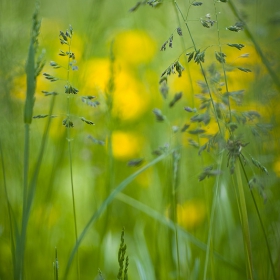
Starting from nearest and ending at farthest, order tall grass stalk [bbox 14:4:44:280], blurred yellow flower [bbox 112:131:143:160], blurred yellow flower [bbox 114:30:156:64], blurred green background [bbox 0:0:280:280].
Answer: tall grass stalk [bbox 14:4:44:280] → blurred green background [bbox 0:0:280:280] → blurred yellow flower [bbox 112:131:143:160] → blurred yellow flower [bbox 114:30:156:64]

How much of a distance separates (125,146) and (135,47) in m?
0.39

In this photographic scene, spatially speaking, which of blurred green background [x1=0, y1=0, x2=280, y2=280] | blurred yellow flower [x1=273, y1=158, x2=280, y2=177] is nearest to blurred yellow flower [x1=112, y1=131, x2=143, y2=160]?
blurred green background [x1=0, y1=0, x2=280, y2=280]

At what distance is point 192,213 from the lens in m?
0.93

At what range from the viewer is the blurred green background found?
759 mm

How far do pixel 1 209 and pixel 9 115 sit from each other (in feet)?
0.60

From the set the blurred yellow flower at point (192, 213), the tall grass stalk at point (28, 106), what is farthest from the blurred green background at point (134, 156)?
the tall grass stalk at point (28, 106)

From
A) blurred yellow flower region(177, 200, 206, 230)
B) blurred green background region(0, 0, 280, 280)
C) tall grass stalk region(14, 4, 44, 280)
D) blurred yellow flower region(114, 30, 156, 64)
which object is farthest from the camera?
blurred yellow flower region(114, 30, 156, 64)

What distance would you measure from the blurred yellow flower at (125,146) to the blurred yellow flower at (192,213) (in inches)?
10.0

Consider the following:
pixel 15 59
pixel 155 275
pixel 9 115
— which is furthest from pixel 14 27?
pixel 155 275

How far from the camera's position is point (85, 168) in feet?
3.68

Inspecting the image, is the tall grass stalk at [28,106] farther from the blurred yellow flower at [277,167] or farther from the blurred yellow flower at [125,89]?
the blurred yellow flower at [125,89]

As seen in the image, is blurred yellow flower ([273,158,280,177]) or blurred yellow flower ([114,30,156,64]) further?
blurred yellow flower ([114,30,156,64])

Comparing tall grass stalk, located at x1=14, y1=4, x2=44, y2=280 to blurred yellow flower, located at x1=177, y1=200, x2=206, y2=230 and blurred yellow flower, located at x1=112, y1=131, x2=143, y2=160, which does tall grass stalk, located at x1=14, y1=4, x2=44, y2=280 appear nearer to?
blurred yellow flower, located at x1=177, y1=200, x2=206, y2=230

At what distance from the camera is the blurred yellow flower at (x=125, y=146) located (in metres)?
1.17
